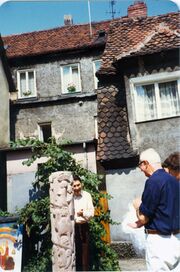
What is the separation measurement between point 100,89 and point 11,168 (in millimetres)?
3352

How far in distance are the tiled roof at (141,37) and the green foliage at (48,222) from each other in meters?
3.40

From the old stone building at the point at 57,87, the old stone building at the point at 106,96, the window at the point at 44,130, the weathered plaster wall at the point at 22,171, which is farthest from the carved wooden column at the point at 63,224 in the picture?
the window at the point at 44,130

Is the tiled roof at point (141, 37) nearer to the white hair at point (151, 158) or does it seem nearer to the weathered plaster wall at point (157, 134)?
the weathered plaster wall at point (157, 134)

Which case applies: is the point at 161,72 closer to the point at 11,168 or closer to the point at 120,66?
the point at 120,66

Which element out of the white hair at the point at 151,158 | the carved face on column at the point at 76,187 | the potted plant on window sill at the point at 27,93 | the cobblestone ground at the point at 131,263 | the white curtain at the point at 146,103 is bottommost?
the cobblestone ground at the point at 131,263

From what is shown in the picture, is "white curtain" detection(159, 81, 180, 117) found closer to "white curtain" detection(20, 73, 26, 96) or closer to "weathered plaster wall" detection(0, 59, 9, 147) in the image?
"weathered plaster wall" detection(0, 59, 9, 147)

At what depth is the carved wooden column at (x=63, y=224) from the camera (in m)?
4.18

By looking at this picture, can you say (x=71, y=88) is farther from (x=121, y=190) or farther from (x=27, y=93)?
(x=121, y=190)

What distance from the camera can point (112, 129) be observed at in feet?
28.1

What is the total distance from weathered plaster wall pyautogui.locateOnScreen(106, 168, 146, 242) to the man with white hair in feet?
16.2

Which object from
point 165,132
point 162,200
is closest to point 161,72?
point 165,132

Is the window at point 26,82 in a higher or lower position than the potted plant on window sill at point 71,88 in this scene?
higher

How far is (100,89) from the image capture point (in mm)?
9172

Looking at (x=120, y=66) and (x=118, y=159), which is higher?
(x=120, y=66)
